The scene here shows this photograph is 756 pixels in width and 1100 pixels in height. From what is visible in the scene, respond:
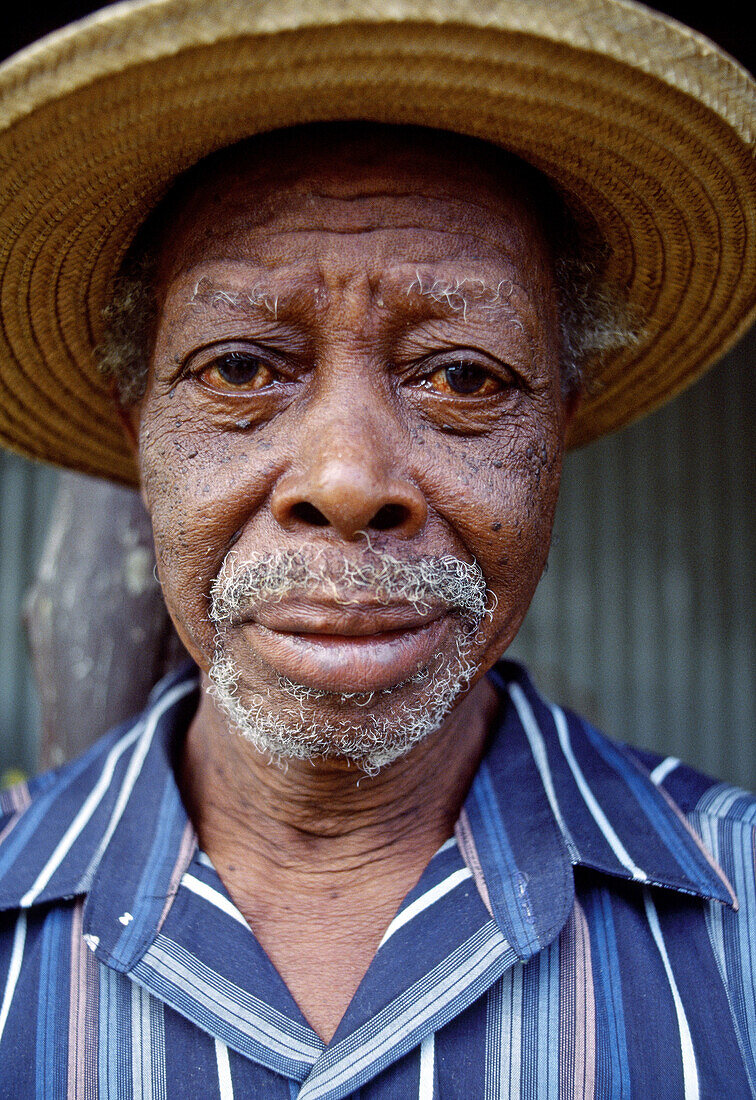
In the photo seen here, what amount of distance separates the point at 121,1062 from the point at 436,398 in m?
1.19

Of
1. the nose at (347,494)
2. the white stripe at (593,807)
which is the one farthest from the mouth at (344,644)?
the white stripe at (593,807)

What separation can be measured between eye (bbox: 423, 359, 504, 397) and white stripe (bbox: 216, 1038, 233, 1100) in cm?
112

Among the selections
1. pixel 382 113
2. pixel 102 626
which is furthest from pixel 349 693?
pixel 102 626

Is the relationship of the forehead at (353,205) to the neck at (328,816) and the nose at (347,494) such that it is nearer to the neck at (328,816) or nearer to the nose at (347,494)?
the nose at (347,494)

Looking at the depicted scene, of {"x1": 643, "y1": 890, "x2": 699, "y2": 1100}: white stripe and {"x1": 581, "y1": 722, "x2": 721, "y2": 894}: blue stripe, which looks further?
{"x1": 581, "y1": 722, "x2": 721, "y2": 894}: blue stripe

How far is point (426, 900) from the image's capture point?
4.91 feet

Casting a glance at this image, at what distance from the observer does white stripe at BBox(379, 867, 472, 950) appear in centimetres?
147

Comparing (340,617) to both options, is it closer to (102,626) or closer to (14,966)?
(14,966)

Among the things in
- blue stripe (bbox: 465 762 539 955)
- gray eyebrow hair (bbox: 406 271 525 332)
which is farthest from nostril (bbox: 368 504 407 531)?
blue stripe (bbox: 465 762 539 955)

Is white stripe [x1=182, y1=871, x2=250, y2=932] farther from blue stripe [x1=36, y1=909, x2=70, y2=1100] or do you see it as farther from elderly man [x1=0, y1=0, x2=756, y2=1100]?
blue stripe [x1=36, y1=909, x2=70, y2=1100]

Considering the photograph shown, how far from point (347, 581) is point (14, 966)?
91 cm

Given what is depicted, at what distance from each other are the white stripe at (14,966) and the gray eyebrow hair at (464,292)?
1.29m

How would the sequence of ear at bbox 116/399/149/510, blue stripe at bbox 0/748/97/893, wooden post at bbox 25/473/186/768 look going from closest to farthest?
blue stripe at bbox 0/748/97/893, ear at bbox 116/399/149/510, wooden post at bbox 25/473/186/768

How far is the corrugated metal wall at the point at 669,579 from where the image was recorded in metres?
6.18
